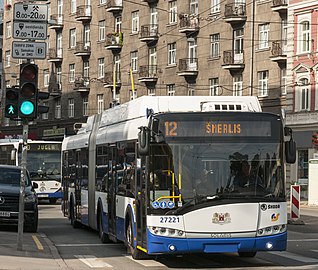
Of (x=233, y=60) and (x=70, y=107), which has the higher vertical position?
(x=233, y=60)

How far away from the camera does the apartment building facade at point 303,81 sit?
154 feet

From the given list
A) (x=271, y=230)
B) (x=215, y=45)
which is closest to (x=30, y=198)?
(x=271, y=230)

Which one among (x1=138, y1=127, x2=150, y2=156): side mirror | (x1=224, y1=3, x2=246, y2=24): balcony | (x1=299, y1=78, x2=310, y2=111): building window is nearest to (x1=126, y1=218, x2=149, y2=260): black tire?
(x1=138, y1=127, x2=150, y2=156): side mirror

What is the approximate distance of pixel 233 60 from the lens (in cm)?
5244

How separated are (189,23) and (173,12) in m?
2.68

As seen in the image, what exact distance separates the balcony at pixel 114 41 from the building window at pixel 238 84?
14.4m

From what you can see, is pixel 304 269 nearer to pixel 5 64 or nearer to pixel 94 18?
pixel 94 18

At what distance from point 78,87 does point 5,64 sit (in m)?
18.8

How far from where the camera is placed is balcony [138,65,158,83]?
60531mm

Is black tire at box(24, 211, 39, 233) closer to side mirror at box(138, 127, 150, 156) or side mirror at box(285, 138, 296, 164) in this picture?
side mirror at box(138, 127, 150, 156)

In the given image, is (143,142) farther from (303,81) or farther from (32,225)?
(303,81)

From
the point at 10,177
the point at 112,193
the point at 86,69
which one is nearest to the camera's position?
the point at 112,193

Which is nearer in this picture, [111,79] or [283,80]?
[283,80]

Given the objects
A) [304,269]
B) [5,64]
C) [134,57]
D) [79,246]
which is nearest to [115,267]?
[304,269]
